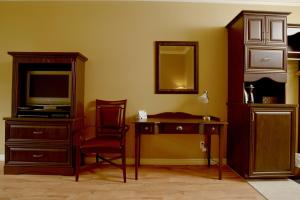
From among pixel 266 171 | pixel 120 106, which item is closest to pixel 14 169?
pixel 120 106

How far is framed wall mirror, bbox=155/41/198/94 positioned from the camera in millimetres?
3338

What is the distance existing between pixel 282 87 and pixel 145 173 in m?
2.12

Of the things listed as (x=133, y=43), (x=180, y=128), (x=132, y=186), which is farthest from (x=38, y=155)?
(x=133, y=43)

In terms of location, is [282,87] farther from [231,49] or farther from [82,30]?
[82,30]

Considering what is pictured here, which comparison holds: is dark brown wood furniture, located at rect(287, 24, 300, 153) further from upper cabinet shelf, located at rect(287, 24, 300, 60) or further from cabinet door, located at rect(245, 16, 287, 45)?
cabinet door, located at rect(245, 16, 287, 45)

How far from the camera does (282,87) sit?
9.63 ft

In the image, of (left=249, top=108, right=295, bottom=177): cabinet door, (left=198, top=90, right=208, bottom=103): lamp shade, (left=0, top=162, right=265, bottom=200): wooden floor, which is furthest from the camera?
(left=198, top=90, right=208, bottom=103): lamp shade

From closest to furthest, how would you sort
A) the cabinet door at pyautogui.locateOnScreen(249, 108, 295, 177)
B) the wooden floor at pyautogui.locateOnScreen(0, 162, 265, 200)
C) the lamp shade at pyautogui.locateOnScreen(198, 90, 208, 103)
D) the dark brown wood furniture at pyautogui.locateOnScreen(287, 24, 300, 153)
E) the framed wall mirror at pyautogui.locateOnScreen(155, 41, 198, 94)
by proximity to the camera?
1. the wooden floor at pyautogui.locateOnScreen(0, 162, 265, 200)
2. the cabinet door at pyautogui.locateOnScreen(249, 108, 295, 177)
3. the lamp shade at pyautogui.locateOnScreen(198, 90, 208, 103)
4. the dark brown wood furniture at pyautogui.locateOnScreen(287, 24, 300, 153)
5. the framed wall mirror at pyautogui.locateOnScreen(155, 41, 198, 94)

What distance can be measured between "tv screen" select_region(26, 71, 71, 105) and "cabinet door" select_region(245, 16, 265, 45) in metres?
2.40

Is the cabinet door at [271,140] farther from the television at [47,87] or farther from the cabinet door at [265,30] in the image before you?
the television at [47,87]

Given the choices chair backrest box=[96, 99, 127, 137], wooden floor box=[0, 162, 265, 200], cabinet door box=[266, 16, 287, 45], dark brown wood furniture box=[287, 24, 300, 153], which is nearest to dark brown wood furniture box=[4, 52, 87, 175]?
wooden floor box=[0, 162, 265, 200]

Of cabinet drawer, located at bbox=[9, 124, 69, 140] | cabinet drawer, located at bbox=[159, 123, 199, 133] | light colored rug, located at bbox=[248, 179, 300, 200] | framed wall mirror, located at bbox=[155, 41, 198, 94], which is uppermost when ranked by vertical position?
framed wall mirror, located at bbox=[155, 41, 198, 94]

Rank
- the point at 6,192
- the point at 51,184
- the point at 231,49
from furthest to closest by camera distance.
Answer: the point at 231,49 → the point at 51,184 → the point at 6,192

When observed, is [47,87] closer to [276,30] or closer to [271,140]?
[271,140]
